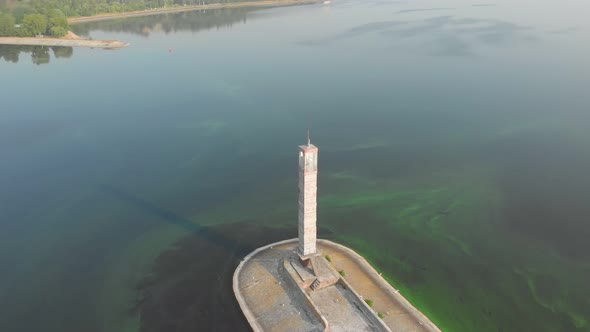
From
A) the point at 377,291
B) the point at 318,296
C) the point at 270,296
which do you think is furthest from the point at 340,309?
the point at 270,296

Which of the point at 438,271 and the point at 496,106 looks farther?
the point at 496,106

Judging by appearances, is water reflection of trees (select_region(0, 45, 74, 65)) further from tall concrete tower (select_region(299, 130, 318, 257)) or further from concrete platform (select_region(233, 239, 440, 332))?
tall concrete tower (select_region(299, 130, 318, 257))

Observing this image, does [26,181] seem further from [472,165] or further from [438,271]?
[472,165]

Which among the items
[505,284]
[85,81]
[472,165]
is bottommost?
[505,284]

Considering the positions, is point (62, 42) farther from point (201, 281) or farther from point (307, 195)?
point (307, 195)

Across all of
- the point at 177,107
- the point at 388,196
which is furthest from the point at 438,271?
the point at 177,107

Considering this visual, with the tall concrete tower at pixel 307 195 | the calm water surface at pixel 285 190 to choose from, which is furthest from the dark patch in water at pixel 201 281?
the tall concrete tower at pixel 307 195

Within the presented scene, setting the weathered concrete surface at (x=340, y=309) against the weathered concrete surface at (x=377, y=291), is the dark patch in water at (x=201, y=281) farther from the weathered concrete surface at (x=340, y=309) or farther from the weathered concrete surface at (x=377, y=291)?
the weathered concrete surface at (x=340, y=309)
